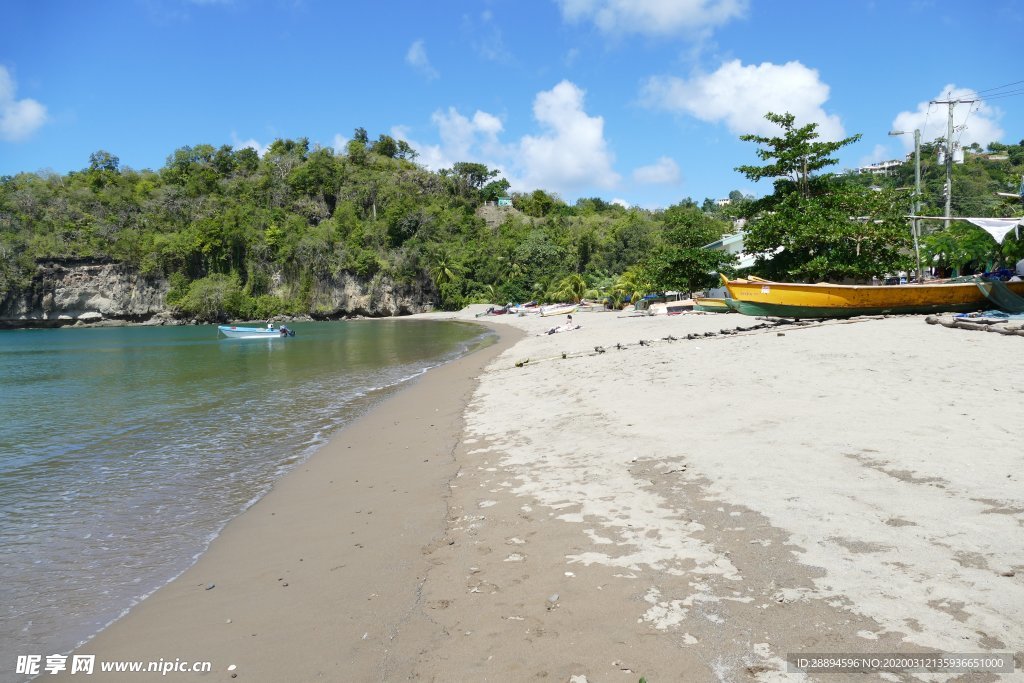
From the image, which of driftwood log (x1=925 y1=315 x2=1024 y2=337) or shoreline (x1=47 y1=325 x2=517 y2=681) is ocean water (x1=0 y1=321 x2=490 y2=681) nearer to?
shoreline (x1=47 y1=325 x2=517 y2=681)

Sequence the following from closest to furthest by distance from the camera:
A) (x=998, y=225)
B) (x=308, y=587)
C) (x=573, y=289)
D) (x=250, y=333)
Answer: (x=308, y=587), (x=998, y=225), (x=250, y=333), (x=573, y=289)

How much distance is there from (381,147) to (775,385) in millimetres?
125167

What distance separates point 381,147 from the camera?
122438 millimetres

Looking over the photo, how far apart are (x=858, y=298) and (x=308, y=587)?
19.1m

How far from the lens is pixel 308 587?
4922mm

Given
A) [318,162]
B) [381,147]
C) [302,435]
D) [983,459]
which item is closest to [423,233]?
[318,162]

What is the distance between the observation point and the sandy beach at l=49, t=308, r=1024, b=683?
3.36 meters

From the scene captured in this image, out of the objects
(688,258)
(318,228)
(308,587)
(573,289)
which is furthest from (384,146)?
(308,587)

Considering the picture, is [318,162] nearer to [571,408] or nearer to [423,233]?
[423,233]

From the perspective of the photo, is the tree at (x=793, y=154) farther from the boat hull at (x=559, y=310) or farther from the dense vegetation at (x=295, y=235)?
the dense vegetation at (x=295, y=235)

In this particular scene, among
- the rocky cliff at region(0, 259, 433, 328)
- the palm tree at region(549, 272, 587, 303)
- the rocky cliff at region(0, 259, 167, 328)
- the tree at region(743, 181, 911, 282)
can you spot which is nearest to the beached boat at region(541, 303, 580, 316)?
the palm tree at region(549, 272, 587, 303)

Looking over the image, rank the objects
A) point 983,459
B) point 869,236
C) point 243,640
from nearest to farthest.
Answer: point 243,640 < point 983,459 < point 869,236

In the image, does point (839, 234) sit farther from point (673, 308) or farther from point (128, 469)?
point (128, 469)

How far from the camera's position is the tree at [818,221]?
2298 centimetres
